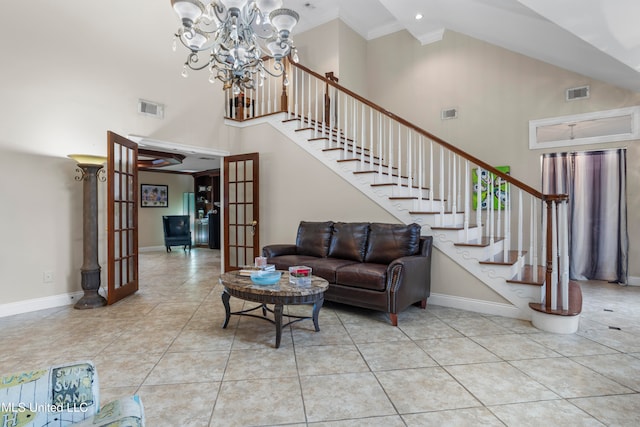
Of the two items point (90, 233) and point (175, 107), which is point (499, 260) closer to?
point (90, 233)

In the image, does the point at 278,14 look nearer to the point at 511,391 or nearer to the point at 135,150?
the point at 135,150

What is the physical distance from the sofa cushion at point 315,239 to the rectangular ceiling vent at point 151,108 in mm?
2752

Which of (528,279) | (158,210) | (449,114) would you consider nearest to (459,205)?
(528,279)

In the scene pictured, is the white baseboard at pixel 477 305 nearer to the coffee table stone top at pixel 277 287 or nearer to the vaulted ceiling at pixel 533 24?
the coffee table stone top at pixel 277 287

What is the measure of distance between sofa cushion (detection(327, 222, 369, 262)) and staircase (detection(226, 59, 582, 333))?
512 millimetres

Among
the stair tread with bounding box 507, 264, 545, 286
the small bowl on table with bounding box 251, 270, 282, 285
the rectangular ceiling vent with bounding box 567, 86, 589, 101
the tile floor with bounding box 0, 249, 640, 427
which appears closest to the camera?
the tile floor with bounding box 0, 249, 640, 427

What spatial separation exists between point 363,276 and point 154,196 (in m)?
8.41

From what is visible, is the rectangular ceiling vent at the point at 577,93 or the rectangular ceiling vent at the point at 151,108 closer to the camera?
the rectangular ceiling vent at the point at 151,108

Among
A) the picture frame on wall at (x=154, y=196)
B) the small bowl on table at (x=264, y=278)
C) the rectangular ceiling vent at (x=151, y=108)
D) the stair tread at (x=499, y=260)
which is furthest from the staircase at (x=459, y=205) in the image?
the picture frame on wall at (x=154, y=196)

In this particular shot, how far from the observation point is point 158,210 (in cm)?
976

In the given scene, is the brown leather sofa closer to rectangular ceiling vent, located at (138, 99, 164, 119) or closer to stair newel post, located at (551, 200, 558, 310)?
stair newel post, located at (551, 200, 558, 310)

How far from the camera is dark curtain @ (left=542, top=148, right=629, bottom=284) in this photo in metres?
4.76

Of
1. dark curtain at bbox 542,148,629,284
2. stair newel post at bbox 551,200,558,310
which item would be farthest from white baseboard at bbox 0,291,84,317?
dark curtain at bbox 542,148,629,284

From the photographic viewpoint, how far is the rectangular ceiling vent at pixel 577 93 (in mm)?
4758
